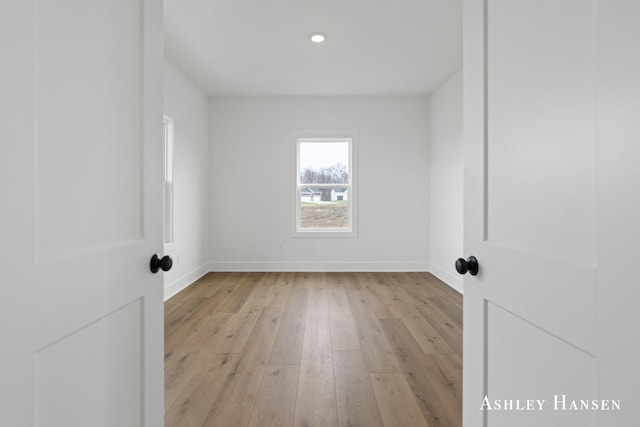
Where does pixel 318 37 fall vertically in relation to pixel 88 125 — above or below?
above

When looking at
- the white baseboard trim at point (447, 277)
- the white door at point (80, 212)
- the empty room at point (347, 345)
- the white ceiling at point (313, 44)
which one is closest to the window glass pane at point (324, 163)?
the white ceiling at point (313, 44)

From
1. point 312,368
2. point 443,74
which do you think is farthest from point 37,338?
point 443,74

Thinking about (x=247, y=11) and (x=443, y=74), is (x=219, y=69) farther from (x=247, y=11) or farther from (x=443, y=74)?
(x=443, y=74)

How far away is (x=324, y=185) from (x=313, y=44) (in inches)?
89.6

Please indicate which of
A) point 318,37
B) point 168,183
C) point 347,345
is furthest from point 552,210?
point 168,183

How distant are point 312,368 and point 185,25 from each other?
10.1ft

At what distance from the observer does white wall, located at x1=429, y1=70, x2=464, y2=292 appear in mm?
4160

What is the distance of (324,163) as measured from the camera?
5.32 m

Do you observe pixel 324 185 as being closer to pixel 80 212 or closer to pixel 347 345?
pixel 347 345

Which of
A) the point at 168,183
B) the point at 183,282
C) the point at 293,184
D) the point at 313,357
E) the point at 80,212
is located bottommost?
the point at 313,357

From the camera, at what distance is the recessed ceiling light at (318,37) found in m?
3.22

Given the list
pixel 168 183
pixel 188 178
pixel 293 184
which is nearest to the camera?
pixel 168 183

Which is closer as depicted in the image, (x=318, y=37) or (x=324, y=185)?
(x=318, y=37)

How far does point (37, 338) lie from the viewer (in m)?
0.66
